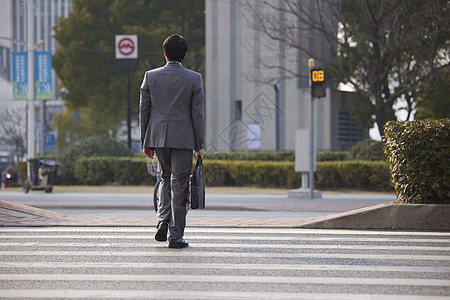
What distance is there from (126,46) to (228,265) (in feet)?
95.8

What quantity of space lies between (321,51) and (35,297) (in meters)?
30.4

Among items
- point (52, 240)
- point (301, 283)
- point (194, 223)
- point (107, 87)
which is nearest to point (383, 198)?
point (194, 223)

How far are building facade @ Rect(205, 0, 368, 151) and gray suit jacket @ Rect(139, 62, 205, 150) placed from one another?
2643 cm

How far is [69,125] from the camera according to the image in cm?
7856

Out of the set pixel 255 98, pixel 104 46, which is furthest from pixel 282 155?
pixel 104 46

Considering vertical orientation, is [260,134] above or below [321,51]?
below

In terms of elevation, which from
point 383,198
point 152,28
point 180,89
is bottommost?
point 383,198

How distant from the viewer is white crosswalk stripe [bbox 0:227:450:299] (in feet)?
16.7

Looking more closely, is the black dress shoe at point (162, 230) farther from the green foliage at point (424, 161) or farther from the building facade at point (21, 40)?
the building facade at point (21, 40)

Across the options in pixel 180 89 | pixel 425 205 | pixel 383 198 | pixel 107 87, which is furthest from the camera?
pixel 107 87

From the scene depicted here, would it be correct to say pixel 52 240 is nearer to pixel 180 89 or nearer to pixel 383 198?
pixel 180 89

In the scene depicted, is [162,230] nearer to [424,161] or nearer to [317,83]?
[424,161]

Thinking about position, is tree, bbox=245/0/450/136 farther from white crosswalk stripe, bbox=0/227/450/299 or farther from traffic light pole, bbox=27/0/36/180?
white crosswalk stripe, bbox=0/227/450/299

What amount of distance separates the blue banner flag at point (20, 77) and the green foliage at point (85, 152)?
9.58 ft
